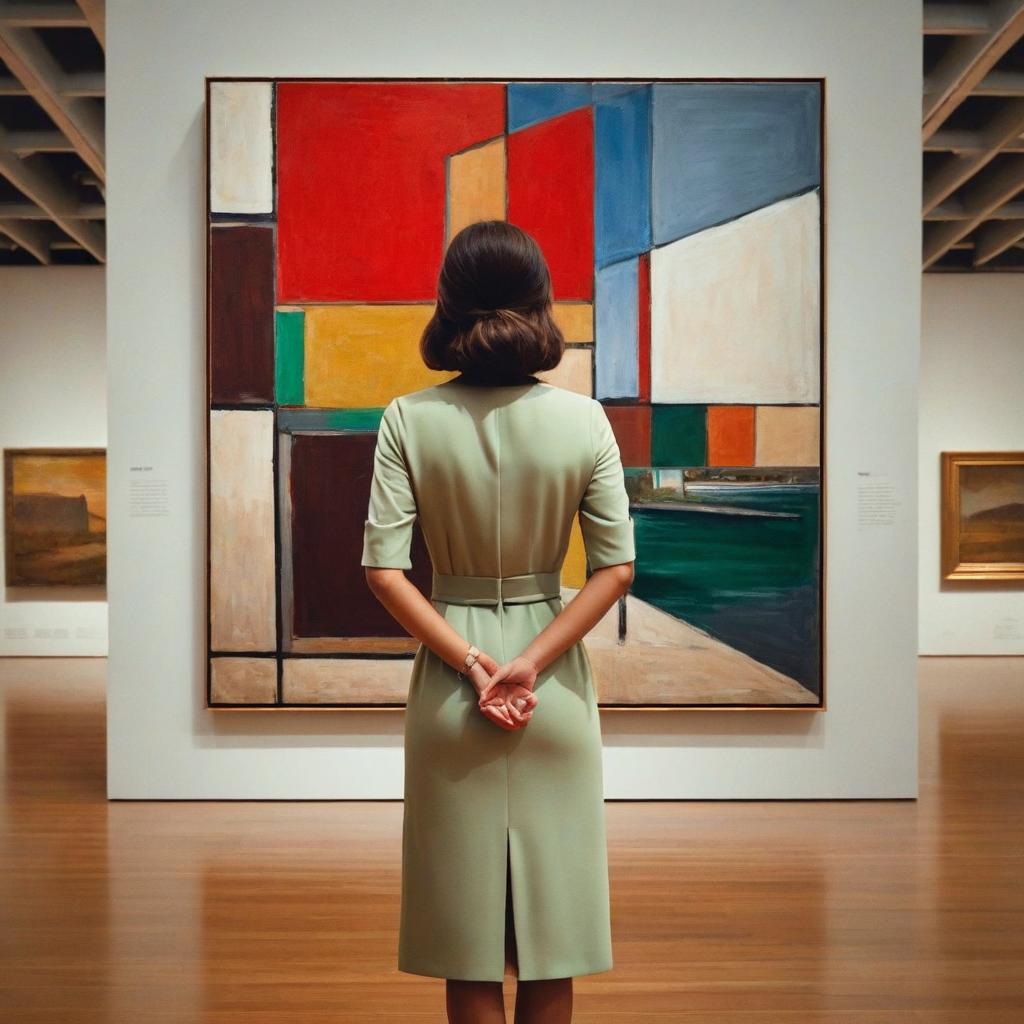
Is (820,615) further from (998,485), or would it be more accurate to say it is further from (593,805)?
(998,485)

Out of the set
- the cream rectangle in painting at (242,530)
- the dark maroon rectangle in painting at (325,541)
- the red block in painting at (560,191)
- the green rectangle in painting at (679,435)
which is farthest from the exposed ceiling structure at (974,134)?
the cream rectangle in painting at (242,530)

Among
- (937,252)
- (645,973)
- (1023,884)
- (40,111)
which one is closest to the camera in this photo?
(645,973)

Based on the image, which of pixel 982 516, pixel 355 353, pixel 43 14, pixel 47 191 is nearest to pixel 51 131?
pixel 47 191

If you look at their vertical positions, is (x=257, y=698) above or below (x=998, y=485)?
below

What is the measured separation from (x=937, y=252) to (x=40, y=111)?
981cm

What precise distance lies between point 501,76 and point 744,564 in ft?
9.87

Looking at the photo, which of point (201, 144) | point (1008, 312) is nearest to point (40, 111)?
point (201, 144)

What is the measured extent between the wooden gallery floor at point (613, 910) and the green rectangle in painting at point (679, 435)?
1.91 m

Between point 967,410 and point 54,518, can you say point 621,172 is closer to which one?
point 967,410

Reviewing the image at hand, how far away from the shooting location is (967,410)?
13.8 meters

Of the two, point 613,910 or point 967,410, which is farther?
point 967,410

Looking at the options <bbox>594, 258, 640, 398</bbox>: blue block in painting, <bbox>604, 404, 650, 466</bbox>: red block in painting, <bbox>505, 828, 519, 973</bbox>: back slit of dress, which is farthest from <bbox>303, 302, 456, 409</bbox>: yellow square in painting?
<bbox>505, 828, 519, 973</bbox>: back slit of dress

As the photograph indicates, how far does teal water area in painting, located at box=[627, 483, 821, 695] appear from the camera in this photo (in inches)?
243

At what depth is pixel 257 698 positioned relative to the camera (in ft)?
20.3
